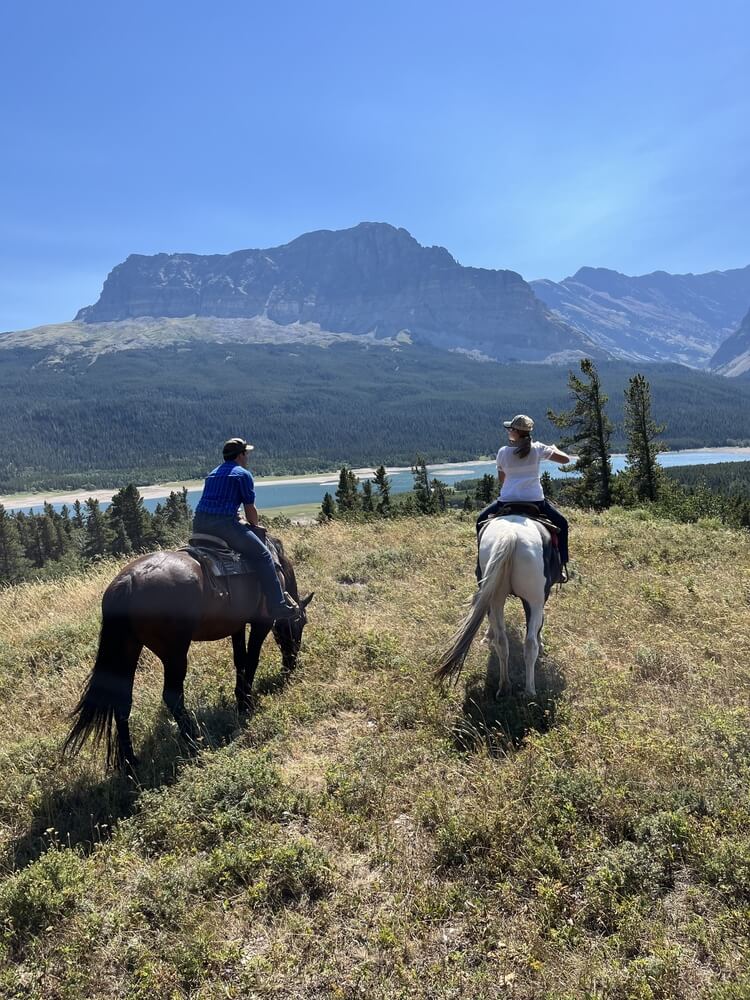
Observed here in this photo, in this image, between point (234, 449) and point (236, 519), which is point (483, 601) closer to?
point (236, 519)

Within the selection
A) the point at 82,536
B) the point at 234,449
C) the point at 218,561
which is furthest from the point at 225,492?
the point at 82,536

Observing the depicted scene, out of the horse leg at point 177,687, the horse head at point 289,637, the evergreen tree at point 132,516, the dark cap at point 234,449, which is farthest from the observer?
the evergreen tree at point 132,516

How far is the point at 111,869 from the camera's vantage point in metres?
4.36

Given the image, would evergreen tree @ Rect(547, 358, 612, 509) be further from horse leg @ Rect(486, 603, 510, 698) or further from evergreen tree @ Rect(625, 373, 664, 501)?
horse leg @ Rect(486, 603, 510, 698)

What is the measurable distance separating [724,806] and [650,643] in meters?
3.48

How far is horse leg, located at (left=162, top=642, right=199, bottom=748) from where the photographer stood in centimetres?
594

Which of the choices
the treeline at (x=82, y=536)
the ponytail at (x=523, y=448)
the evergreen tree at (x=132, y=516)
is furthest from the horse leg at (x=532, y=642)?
the evergreen tree at (x=132, y=516)

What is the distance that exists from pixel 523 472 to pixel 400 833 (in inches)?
189

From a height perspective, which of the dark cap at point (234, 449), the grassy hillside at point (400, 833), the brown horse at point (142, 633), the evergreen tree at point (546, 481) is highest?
the dark cap at point (234, 449)

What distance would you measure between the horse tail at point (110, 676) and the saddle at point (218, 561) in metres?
0.90

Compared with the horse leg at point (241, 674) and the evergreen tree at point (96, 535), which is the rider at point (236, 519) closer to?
the horse leg at point (241, 674)

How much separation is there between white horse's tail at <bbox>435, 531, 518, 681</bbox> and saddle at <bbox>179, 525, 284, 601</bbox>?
248cm

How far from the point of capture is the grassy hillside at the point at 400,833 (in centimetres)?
345

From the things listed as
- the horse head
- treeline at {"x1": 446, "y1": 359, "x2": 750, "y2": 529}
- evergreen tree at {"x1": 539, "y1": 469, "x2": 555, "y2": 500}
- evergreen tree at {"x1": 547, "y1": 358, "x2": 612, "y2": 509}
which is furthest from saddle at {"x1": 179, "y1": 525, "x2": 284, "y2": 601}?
evergreen tree at {"x1": 547, "y1": 358, "x2": 612, "y2": 509}
